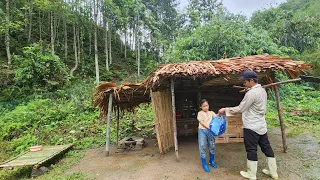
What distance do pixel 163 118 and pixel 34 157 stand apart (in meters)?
3.81

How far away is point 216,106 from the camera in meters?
7.84

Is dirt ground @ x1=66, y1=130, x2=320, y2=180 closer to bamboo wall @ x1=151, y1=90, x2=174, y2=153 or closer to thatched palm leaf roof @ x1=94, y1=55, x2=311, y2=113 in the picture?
bamboo wall @ x1=151, y1=90, x2=174, y2=153

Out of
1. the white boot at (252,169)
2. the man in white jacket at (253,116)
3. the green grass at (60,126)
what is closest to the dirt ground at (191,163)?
the white boot at (252,169)

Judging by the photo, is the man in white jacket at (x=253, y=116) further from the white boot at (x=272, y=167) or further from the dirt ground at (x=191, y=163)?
the dirt ground at (x=191, y=163)

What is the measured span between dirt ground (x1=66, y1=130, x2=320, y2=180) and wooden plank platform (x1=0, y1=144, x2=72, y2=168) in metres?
0.84

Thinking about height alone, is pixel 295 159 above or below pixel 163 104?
below

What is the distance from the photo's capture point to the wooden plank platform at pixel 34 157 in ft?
17.6

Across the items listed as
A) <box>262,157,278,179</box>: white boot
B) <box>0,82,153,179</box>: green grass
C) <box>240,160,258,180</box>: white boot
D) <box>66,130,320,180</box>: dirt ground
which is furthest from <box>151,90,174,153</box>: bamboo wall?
<box>262,157,278,179</box>: white boot

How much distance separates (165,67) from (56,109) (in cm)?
796

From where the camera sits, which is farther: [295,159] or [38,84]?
[38,84]

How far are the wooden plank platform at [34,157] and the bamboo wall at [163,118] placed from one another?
315 centimetres

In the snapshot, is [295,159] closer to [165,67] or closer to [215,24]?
[165,67]

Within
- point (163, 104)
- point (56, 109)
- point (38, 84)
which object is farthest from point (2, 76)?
point (163, 104)

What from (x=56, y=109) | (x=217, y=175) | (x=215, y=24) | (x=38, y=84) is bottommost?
(x=217, y=175)
